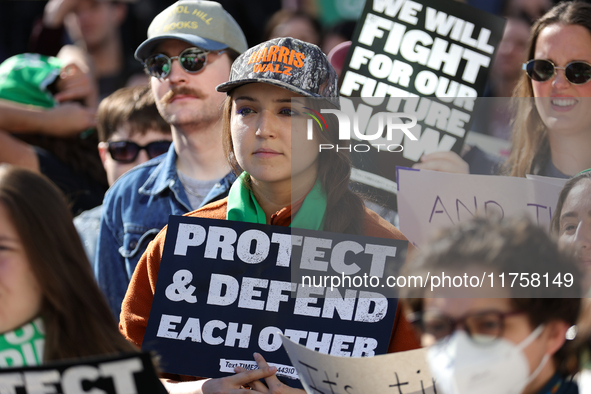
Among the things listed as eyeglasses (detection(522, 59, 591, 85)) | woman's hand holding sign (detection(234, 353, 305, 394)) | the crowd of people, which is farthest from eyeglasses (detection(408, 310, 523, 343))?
eyeglasses (detection(522, 59, 591, 85))

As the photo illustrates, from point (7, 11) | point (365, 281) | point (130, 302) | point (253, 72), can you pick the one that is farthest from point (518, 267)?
point (7, 11)

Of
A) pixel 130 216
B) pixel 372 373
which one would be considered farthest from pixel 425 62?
pixel 372 373

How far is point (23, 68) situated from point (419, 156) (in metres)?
2.89

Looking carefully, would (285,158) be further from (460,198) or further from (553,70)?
(553,70)

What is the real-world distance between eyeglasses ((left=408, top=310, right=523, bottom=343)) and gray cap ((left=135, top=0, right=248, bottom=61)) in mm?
1861

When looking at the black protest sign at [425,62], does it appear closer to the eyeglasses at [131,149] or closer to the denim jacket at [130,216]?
the denim jacket at [130,216]

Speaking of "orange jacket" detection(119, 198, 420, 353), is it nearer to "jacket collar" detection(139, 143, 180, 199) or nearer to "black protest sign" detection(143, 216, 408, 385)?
"black protest sign" detection(143, 216, 408, 385)

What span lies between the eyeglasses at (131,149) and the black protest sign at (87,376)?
199 cm

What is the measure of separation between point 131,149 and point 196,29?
2.52 feet

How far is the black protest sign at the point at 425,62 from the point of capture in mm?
2582

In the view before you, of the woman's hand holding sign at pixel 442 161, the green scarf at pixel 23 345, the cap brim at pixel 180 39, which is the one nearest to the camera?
the green scarf at pixel 23 345

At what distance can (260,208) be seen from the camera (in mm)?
2285

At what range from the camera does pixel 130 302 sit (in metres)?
2.22

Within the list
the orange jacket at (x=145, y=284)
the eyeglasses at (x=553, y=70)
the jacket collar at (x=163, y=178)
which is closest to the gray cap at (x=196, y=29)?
the jacket collar at (x=163, y=178)
